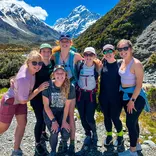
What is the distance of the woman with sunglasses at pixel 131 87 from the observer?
16.9 feet

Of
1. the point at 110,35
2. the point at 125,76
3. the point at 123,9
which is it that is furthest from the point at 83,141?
the point at 123,9

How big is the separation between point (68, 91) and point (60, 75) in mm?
402

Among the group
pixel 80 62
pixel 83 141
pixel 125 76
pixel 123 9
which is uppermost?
→ pixel 123 9

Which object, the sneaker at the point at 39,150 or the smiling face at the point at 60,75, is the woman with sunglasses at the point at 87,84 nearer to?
the smiling face at the point at 60,75

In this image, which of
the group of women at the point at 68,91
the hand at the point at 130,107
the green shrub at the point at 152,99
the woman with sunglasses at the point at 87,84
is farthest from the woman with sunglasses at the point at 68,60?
the green shrub at the point at 152,99

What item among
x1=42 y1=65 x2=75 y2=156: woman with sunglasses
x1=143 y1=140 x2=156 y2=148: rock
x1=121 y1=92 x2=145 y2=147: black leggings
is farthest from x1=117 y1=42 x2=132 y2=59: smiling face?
x1=143 y1=140 x2=156 y2=148: rock

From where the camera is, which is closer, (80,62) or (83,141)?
(80,62)

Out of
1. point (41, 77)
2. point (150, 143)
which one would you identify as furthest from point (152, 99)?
point (41, 77)

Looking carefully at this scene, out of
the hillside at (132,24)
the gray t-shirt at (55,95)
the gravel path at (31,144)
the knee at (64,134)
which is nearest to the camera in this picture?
the gray t-shirt at (55,95)

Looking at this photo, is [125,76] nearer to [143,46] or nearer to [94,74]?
[94,74]

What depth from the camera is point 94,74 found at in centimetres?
578

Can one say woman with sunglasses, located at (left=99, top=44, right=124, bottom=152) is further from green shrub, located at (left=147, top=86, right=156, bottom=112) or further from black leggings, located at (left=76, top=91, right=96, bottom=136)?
green shrub, located at (left=147, top=86, right=156, bottom=112)

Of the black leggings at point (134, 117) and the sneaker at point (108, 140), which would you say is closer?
the black leggings at point (134, 117)

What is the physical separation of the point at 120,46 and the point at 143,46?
2126 cm
